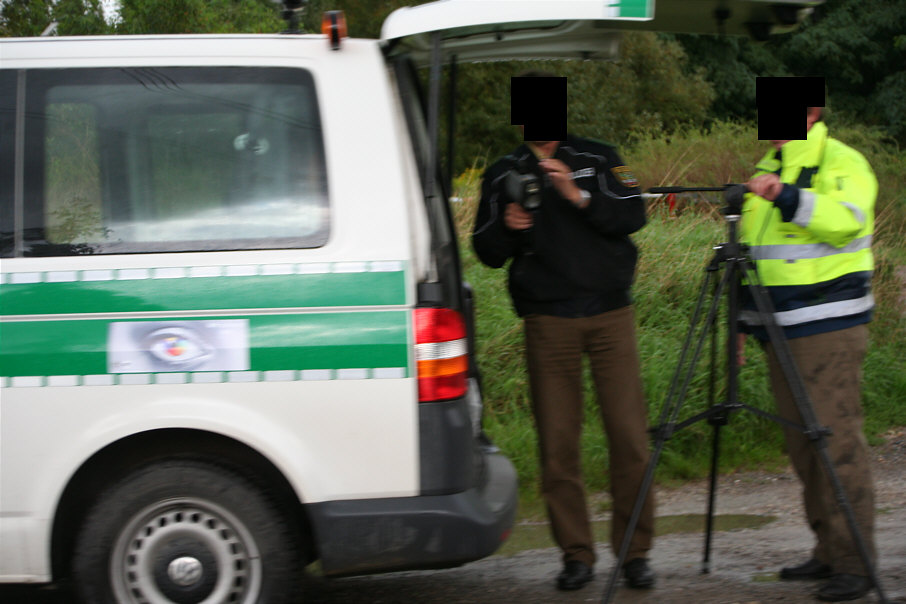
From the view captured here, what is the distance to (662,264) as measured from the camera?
7.67 m

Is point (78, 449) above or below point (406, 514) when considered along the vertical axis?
above

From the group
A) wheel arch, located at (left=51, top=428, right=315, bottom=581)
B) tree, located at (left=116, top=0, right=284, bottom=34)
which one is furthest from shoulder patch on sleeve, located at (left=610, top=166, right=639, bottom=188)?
tree, located at (left=116, top=0, right=284, bottom=34)

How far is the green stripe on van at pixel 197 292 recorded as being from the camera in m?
3.17

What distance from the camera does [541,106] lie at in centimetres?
405

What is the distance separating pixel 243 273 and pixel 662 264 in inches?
195

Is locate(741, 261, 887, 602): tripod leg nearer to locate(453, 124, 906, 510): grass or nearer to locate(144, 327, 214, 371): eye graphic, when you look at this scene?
locate(453, 124, 906, 510): grass

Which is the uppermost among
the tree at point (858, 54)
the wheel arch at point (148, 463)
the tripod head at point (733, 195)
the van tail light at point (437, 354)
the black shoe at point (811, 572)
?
the tree at point (858, 54)

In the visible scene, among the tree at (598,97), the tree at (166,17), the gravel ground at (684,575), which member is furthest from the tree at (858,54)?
the gravel ground at (684,575)

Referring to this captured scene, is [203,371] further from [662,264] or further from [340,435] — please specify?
[662,264]

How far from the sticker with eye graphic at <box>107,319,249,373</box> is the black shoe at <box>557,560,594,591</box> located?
5.55ft

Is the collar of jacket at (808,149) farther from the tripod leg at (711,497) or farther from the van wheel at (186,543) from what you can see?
the van wheel at (186,543)

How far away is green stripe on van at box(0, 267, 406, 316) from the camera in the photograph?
3174 millimetres

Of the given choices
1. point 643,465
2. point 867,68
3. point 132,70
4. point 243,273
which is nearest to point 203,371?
point 243,273

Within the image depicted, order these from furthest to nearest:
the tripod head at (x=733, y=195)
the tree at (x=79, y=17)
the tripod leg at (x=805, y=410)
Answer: the tree at (x=79, y=17) < the tripod head at (x=733, y=195) < the tripod leg at (x=805, y=410)
